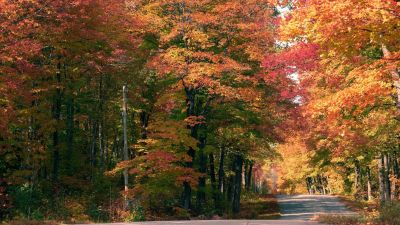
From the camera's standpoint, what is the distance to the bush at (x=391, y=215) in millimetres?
14306

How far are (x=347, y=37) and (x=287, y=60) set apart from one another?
36.2 ft

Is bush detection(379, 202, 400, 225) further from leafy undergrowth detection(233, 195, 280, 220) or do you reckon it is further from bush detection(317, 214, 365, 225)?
leafy undergrowth detection(233, 195, 280, 220)

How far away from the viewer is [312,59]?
75.3 feet

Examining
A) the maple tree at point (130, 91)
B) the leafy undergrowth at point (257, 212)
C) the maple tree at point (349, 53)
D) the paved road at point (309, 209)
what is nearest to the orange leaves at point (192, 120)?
the maple tree at point (130, 91)

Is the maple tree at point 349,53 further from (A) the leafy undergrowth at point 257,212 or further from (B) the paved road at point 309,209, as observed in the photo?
(A) the leafy undergrowth at point 257,212

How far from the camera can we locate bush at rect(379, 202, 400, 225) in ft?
46.9

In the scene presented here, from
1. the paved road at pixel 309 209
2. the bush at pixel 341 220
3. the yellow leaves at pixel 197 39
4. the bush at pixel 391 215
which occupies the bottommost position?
the paved road at pixel 309 209

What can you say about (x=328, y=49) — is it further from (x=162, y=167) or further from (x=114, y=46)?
(x=114, y=46)

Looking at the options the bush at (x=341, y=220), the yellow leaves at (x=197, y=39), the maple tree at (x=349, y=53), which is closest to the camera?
the maple tree at (x=349, y=53)

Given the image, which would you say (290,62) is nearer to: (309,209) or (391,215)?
(391,215)

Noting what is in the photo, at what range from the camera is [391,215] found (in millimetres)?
15031

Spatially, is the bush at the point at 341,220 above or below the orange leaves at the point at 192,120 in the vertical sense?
below

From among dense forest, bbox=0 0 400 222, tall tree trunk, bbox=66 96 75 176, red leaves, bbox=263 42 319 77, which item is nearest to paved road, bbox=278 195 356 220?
dense forest, bbox=0 0 400 222

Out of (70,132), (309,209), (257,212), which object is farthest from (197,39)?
(309,209)
